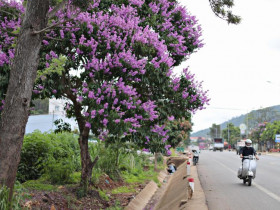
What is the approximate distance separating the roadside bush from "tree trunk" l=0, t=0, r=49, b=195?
135 inches

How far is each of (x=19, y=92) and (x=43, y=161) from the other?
12.5 ft

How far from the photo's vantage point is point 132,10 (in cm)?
749

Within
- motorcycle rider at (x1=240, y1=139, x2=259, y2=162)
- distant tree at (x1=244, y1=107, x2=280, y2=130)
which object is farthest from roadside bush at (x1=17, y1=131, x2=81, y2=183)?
distant tree at (x1=244, y1=107, x2=280, y2=130)

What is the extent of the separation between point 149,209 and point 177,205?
2.85 meters

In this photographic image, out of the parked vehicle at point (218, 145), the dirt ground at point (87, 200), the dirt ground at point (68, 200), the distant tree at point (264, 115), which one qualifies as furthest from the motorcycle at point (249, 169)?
the distant tree at point (264, 115)

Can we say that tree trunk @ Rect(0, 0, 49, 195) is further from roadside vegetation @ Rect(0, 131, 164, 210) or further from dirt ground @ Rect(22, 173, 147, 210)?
dirt ground @ Rect(22, 173, 147, 210)

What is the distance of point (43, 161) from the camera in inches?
336

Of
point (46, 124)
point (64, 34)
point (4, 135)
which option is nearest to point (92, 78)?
point (64, 34)

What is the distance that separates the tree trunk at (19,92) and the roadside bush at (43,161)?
135 inches

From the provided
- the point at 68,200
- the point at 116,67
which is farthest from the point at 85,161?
the point at 116,67

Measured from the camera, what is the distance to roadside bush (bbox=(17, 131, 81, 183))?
8588 mm

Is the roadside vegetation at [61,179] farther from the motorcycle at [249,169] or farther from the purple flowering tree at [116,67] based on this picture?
the motorcycle at [249,169]

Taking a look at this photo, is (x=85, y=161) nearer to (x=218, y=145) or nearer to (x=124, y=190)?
(x=124, y=190)

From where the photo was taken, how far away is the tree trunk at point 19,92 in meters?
5.00
